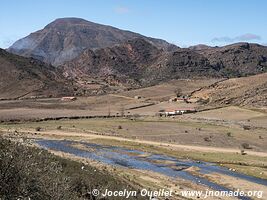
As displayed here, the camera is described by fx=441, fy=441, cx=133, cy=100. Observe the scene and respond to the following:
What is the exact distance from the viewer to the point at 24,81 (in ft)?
479

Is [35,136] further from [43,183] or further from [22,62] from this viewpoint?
[22,62]

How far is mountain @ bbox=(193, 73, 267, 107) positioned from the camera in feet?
363

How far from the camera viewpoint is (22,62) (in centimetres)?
16112

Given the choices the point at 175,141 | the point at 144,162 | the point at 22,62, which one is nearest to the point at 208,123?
the point at 175,141

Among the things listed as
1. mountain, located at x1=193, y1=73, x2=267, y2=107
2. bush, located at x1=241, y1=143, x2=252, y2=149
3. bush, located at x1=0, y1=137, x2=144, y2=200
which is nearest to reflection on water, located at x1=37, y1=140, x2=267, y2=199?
bush, located at x1=241, y1=143, x2=252, y2=149

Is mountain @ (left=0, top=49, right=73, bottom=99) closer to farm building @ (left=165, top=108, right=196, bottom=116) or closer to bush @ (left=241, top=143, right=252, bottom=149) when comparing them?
farm building @ (left=165, top=108, right=196, bottom=116)

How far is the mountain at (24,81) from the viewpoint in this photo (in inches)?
5502

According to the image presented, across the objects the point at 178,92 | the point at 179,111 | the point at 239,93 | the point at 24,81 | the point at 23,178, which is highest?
the point at 24,81

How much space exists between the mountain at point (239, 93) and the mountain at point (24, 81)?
159 ft

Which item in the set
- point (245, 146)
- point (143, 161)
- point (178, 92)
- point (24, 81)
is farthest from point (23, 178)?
point (24, 81)

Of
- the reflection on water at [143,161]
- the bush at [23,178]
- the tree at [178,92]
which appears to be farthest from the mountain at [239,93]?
the bush at [23,178]

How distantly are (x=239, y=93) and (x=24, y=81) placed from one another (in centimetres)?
Result: 7010

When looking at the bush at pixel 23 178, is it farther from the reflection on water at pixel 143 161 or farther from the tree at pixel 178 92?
the tree at pixel 178 92

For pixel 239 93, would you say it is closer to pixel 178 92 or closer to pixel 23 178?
pixel 178 92
